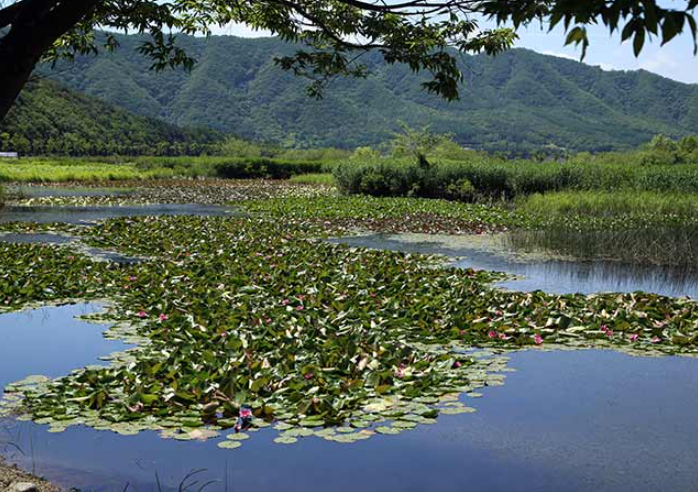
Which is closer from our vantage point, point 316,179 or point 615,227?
point 615,227

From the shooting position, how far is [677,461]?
5.22 meters

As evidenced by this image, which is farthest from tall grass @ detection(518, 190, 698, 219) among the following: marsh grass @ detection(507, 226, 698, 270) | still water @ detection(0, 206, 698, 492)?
still water @ detection(0, 206, 698, 492)

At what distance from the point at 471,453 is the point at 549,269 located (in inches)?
358

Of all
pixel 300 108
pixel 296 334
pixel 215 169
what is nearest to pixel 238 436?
pixel 296 334

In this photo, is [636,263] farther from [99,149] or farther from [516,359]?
[99,149]

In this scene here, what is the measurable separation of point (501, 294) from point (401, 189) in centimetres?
2095

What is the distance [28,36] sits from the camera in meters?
4.84

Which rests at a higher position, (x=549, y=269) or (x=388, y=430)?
(x=549, y=269)

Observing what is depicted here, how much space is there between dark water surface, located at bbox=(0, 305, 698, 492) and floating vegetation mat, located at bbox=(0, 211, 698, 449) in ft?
0.62

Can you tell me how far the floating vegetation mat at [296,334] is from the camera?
5840mm

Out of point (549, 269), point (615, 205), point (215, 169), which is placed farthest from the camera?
point (215, 169)

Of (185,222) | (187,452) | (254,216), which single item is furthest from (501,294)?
(254,216)

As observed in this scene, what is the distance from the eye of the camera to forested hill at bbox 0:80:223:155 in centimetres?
7600

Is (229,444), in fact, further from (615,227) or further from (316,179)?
(316,179)
